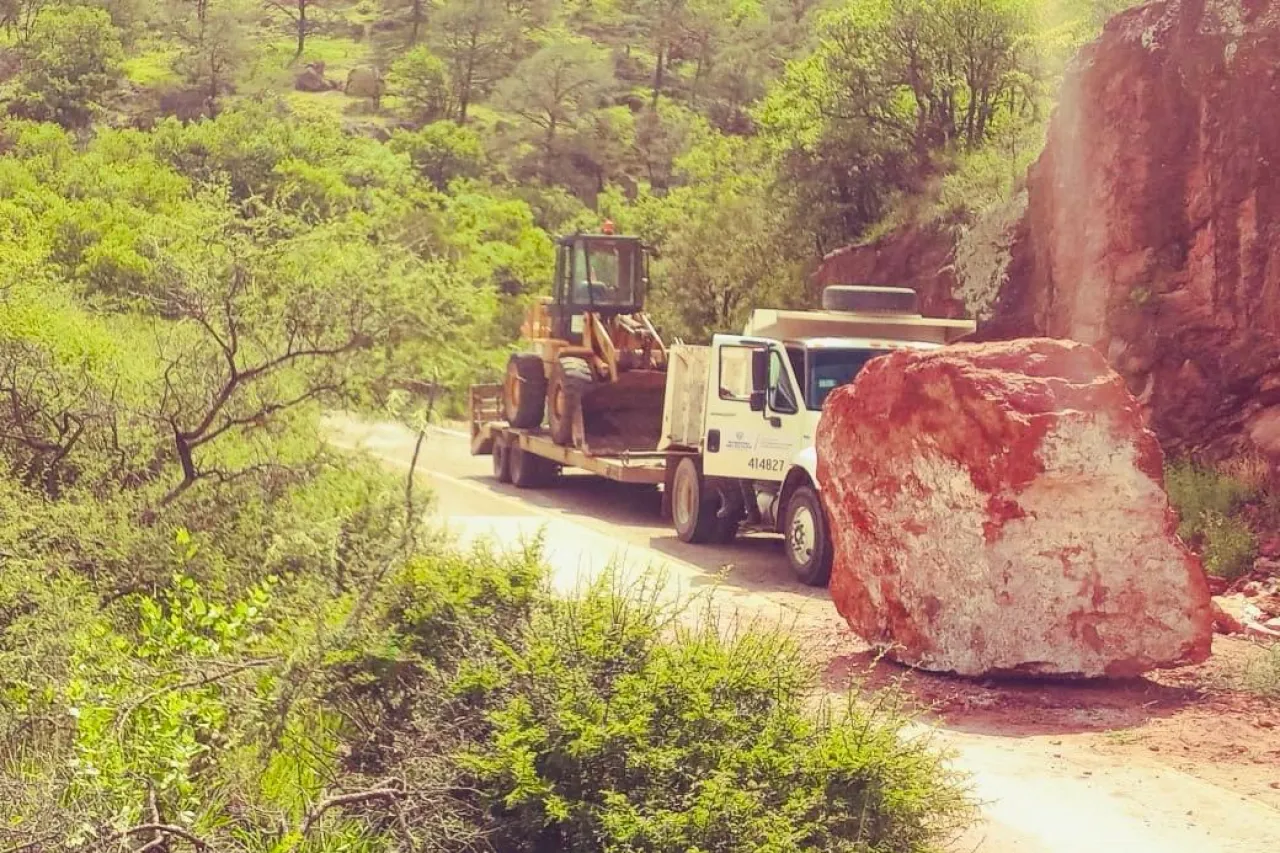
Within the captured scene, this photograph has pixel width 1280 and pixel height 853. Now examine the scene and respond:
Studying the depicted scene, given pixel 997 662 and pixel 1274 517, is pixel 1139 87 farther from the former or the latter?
pixel 997 662

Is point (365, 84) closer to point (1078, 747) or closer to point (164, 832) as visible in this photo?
point (1078, 747)

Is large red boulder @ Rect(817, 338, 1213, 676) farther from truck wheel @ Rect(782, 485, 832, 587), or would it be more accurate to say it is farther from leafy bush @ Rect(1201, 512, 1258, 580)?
leafy bush @ Rect(1201, 512, 1258, 580)

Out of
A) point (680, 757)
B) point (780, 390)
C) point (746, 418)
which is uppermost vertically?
point (780, 390)

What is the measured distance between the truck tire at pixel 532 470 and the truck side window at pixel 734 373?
660 cm

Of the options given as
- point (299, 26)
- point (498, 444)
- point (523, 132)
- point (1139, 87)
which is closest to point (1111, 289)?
point (1139, 87)

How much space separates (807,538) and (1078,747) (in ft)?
19.1

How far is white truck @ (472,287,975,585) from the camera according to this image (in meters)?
15.4

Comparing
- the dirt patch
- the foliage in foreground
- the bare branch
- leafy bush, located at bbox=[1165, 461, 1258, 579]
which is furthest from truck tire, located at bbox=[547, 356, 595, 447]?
the bare branch

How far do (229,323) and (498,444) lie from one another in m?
12.9

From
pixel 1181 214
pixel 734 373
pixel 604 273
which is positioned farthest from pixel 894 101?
pixel 734 373

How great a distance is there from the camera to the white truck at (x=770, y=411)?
15.4 meters

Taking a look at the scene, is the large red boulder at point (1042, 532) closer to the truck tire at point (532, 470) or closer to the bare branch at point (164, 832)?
the bare branch at point (164, 832)

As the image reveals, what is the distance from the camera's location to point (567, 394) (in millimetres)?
21000

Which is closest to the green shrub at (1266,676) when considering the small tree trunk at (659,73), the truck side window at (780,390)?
the truck side window at (780,390)
